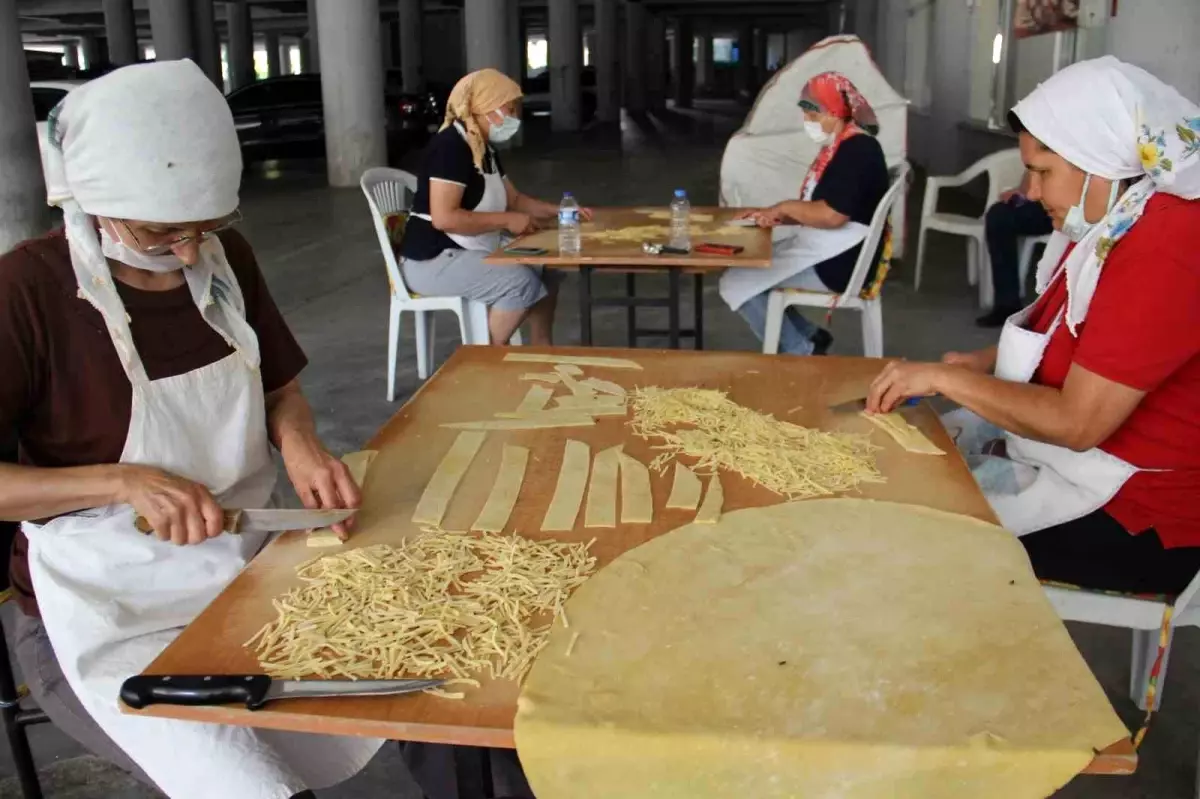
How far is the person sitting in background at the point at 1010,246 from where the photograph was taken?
5.76 meters

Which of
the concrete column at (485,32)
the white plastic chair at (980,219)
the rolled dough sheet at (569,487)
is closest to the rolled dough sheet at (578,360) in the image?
the rolled dough sheet at (569,487)

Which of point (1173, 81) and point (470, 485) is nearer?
point (470, 485)

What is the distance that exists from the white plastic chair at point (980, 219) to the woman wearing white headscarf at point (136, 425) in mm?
5296

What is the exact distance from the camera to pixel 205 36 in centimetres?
1903

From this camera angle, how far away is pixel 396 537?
1477mm

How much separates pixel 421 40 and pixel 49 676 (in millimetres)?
23118

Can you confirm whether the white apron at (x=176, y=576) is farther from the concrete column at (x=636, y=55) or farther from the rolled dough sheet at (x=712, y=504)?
the concrete column at (x=636, y=55)

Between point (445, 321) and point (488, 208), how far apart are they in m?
1.54

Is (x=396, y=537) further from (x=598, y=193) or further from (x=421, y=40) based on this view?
(x=421, y=40)

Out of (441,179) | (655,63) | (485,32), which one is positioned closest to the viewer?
(441,179)

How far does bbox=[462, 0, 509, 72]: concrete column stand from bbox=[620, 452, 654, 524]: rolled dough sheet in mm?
14962

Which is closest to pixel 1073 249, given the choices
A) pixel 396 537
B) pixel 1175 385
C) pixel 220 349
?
pixel 1175 385

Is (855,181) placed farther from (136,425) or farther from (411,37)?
(411,37)

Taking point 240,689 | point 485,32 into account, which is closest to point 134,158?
point 240,689
